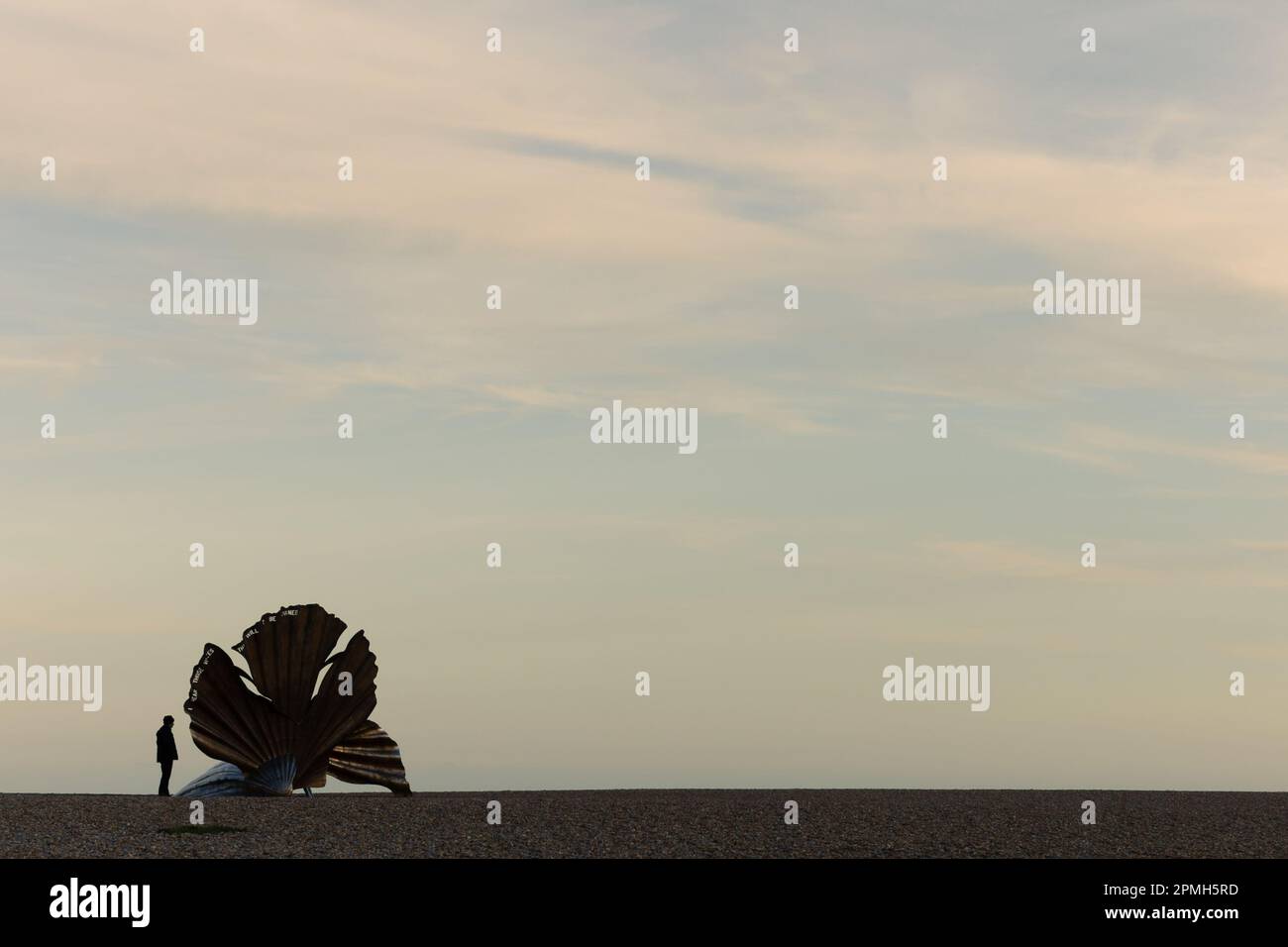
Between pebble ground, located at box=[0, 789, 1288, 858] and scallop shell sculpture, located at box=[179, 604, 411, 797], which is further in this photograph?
scallop shell sculpture, located at box=[179, 604, 411, 797]

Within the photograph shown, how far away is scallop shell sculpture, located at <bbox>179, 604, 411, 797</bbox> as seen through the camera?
2708cm

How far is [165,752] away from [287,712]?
2.19 metres

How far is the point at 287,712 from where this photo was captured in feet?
89.7

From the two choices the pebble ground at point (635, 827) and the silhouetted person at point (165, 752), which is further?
the silhouetted person at point (165, 752)

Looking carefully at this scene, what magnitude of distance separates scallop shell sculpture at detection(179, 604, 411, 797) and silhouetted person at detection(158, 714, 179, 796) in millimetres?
374

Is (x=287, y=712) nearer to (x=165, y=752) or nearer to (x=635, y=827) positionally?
(x=165, y=752)

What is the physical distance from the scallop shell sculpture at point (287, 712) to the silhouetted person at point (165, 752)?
0.37 metres

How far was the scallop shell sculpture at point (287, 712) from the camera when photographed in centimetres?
2708

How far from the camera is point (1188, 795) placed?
3061 centimetres

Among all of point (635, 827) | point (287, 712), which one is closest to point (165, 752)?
point (287, 712)
